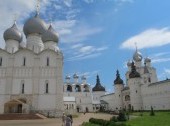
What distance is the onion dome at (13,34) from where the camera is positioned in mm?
46644

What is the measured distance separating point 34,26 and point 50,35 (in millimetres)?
4032

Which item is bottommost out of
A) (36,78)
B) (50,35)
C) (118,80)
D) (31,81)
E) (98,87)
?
(31,81)

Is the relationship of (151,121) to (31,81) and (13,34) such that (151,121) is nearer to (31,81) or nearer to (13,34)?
(31,81)

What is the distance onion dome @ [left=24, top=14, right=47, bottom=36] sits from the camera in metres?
45.9

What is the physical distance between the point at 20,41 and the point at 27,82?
1213 cm

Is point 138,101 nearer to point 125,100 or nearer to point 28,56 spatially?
point 125,100

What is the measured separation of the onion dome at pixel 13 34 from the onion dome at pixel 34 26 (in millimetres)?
2016

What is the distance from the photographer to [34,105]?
39594 mm

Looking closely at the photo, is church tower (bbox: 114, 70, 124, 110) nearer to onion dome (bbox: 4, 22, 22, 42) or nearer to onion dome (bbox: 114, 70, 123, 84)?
onion dome (bbox: 114, 70, 123, 84)

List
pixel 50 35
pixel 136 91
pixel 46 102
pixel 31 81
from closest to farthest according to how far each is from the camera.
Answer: pixel 46 102 → pixel 31 81 → pixel 50 35 → pixel 136 91

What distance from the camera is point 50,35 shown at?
1901 inches

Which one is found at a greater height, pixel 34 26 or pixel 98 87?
pixel 34 26

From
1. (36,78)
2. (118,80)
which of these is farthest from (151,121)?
(118,80)

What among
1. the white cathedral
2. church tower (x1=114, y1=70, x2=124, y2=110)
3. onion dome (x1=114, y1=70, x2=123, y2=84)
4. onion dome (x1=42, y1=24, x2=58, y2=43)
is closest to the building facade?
the white cathedral
